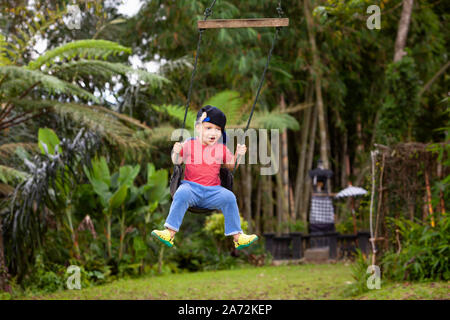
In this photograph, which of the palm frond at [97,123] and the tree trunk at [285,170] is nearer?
the palm frond at [97,123]

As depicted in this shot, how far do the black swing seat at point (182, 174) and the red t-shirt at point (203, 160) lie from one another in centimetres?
4

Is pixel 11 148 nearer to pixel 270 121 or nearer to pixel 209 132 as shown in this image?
pixel 270 121

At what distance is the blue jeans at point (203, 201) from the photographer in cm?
322

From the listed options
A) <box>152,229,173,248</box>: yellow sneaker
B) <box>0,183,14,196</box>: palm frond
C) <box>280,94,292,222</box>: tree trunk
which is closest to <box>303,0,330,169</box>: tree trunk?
<box>280,94,292,222</box>: tree trunk

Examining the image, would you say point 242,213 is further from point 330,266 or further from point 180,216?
point 180,216

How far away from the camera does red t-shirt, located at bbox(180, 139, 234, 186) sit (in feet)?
11.0

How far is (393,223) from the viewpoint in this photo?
7320 millimetres

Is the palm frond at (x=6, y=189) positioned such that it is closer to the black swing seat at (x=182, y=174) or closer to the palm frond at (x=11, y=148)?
the palm frond at (x=11, y=148)

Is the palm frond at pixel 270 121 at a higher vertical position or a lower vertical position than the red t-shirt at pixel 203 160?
higher

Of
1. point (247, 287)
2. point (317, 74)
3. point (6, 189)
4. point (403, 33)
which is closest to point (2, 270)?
point (6, 189)

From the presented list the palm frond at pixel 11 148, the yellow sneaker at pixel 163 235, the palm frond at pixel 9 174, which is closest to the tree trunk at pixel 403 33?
the palm frond at pixel 11 148

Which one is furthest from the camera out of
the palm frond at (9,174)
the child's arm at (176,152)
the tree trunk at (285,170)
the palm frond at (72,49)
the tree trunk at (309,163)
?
the tree trunk at (309,163)

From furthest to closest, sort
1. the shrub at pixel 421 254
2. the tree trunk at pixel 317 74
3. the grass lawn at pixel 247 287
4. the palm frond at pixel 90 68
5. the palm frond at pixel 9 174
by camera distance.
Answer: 1. the tree trunk at pixel 317 74
2. the palm frond at pixel 90 68
3. the palm frond at pixel 9 174
4. the grass lawn at pixel 247 287
5. the shrub at pixel 421 254

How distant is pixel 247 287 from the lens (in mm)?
8523
